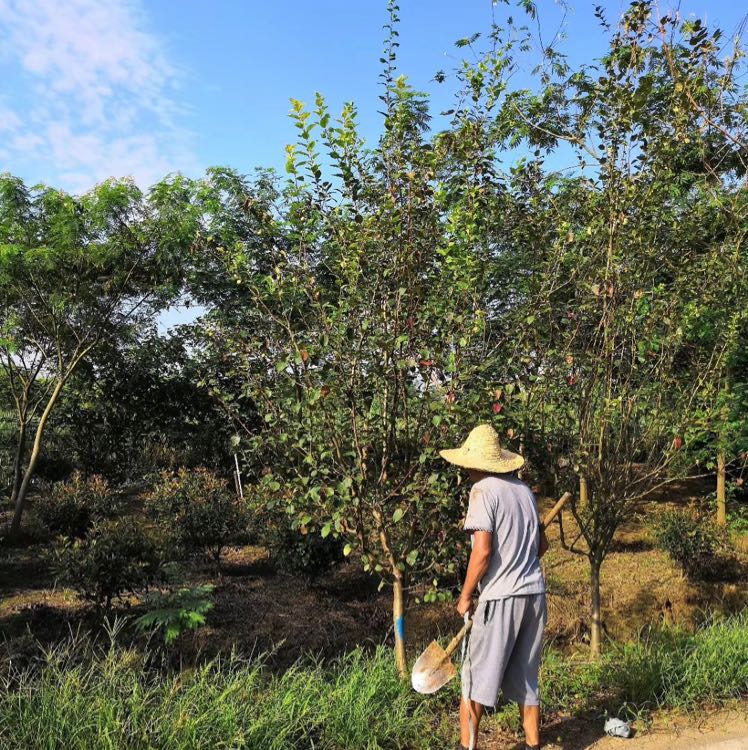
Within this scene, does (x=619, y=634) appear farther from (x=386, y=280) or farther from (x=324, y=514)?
(x=386, y=280)

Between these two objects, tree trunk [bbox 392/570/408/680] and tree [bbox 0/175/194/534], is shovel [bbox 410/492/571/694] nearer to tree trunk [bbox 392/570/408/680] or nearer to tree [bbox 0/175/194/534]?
tree trunk [bbox 392/570/408/680]

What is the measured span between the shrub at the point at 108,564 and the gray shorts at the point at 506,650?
4207 mm

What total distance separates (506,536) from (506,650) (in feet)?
1.79

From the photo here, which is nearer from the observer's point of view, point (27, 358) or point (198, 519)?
point (198, 519)

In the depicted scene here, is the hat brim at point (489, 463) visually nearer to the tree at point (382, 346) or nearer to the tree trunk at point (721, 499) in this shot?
the tree at point (382, 346)

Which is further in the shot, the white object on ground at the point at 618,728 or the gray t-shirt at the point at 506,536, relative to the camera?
the white object on ground at the point at 618,728

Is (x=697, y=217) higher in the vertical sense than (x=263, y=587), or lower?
higher

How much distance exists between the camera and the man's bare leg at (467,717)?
3.22m

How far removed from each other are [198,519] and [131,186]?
5.11m

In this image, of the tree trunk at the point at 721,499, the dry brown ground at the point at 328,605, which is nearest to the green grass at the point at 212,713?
the dry brown ground at the point at 328,605

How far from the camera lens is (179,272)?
10.6 metres

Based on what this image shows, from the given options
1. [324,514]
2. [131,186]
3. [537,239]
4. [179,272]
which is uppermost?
[131,186]

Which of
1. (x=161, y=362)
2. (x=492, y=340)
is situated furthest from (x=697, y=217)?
(x=161, y=362)

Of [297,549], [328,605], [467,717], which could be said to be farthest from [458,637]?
[297,549]
